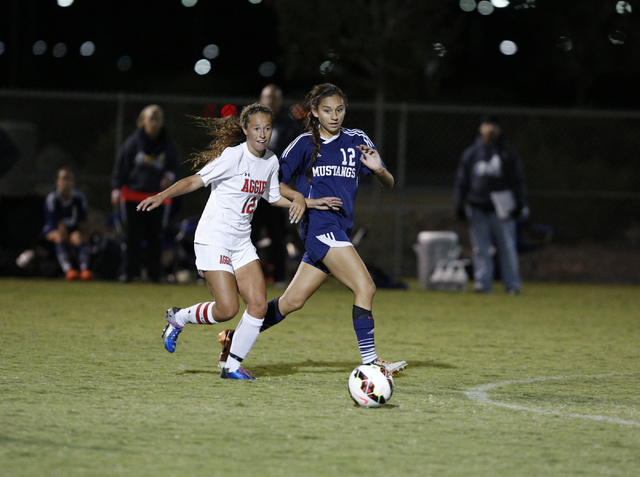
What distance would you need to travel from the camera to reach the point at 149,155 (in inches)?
511

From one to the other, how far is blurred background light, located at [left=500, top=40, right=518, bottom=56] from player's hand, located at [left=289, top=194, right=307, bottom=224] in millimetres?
35655

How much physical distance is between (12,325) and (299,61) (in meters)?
26.0

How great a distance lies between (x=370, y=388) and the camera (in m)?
5.24

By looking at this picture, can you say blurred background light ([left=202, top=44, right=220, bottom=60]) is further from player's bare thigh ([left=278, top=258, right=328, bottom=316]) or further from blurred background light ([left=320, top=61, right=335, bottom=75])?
player's bare thigh ([left=278, top=258, right=328, bottom=316])

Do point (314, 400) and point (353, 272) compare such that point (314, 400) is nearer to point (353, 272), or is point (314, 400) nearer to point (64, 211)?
point (353, 272)

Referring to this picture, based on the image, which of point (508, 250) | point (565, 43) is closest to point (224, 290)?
point (508, 250)

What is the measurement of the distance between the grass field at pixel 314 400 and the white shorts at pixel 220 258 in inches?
28.1

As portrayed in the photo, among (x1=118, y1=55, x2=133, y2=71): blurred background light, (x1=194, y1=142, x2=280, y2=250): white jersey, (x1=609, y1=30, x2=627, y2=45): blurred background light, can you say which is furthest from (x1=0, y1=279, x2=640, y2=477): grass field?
(x1=118, y1=55, x2=133, y2=71): blurred background light

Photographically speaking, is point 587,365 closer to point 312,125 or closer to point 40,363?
point 312,125

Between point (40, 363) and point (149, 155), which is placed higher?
point (149, 155)

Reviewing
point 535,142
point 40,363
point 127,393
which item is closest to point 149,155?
point 40,363

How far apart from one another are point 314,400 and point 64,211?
902 centimetres

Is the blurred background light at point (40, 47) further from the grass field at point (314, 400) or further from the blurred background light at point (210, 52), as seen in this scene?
the grass field at point (314, 400)

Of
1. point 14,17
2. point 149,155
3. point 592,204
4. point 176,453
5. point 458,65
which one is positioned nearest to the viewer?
point 176,453
